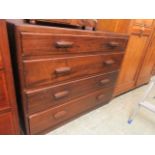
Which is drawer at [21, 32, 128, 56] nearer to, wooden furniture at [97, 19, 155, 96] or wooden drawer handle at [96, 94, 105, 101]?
wooden furniture at [97, 19, 155, 96]

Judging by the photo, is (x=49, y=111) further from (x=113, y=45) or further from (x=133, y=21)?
(x=133, y=21)

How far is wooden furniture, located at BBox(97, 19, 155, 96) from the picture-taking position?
1.26 metres

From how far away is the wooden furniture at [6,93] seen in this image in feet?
1.88

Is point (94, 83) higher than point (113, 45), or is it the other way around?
point (113, 45)

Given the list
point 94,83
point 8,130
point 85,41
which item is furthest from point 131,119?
point 8,130

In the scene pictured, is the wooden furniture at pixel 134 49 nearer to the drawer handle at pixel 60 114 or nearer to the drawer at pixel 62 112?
the drawer at pixel 62 112

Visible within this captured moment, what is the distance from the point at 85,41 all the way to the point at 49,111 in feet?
1.79

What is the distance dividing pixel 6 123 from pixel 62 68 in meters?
0.46

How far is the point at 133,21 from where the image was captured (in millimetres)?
1219

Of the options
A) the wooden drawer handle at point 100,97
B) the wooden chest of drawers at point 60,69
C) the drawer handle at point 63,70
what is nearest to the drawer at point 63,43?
the wooden chest of drawers at point 60,69

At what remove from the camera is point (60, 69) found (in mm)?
814

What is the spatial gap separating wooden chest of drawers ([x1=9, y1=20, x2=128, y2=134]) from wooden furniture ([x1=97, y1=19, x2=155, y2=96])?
0.18 metres

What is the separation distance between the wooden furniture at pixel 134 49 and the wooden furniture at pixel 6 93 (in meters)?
1.00

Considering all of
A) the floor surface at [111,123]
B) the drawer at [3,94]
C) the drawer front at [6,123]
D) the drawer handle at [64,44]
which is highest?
the drawer handle at [64,44]
